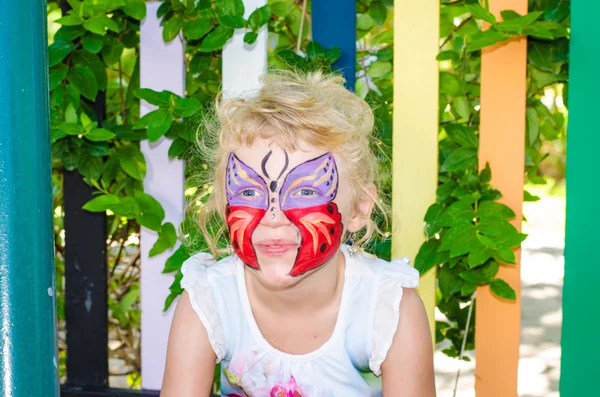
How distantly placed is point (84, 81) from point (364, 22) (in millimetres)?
886

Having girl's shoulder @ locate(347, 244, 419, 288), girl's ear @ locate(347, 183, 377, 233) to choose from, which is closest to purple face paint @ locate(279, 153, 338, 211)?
girl's ear @ locate(347, 183, 377, 233)

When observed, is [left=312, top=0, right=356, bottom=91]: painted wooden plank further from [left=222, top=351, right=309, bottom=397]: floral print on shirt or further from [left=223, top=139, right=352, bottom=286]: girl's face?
[left=222, top=351, right=309, bottom=397]: floral print on shirt

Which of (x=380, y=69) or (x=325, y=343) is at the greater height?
(x=380, y=69)

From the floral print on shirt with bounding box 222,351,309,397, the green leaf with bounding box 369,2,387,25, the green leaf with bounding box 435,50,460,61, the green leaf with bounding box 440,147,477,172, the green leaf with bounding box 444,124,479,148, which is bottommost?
the floral print on shirt with bounding box 222,351,309,397

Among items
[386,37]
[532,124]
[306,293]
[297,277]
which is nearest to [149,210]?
[306,293]

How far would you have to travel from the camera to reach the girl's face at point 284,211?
1.82 metres

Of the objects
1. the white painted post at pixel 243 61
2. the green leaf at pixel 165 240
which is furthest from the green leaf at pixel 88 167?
the white painted post at pixel 243 61

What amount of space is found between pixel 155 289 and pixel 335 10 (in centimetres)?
Result: 105

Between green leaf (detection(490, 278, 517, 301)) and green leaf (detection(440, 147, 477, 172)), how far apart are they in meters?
0.34

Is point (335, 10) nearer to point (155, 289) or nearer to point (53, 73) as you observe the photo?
point (53, 73)

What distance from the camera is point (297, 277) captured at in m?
1.84

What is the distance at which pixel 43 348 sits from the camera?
4.60 ft

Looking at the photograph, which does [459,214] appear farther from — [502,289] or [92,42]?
[92,42]

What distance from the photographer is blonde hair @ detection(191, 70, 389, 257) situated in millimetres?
1872
